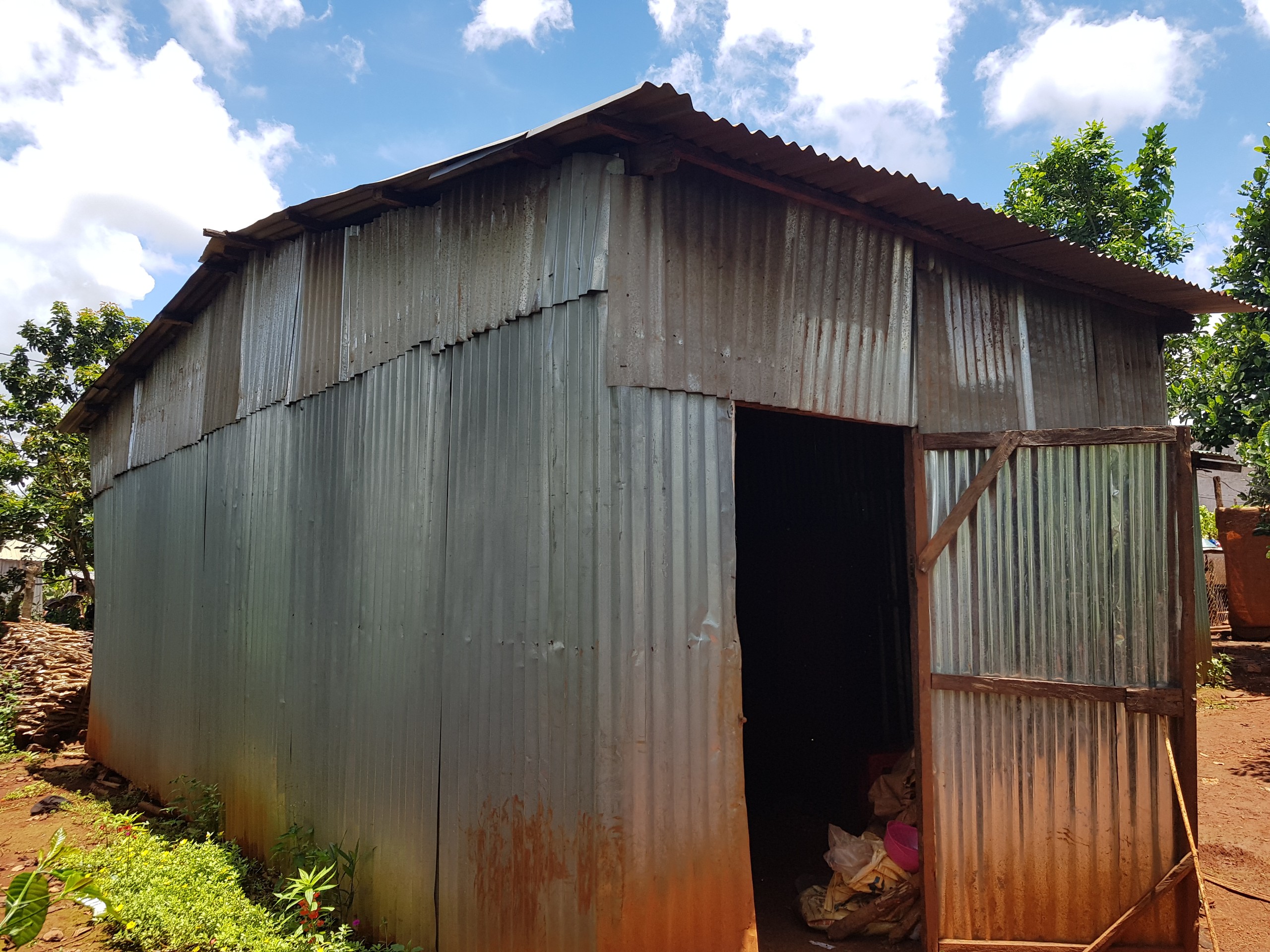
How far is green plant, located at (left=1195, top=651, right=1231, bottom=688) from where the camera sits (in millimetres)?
11812

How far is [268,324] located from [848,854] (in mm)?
6163

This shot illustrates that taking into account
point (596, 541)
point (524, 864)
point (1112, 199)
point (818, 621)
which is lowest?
point (524, 864)

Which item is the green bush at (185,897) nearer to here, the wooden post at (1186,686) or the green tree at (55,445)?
the wooden post at (1186,686)

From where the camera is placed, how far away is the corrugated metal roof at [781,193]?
3934 millimetres

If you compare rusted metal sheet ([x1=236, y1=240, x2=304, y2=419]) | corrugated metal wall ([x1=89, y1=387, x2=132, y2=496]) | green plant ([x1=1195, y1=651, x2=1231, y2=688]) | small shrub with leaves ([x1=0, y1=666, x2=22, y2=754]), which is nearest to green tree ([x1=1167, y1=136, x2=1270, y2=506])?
green plant ([x1=1195, y1=651, x2=1231, y2=688])

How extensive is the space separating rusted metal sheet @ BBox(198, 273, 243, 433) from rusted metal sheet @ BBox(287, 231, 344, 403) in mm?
1328

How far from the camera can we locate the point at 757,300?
4.58 meters

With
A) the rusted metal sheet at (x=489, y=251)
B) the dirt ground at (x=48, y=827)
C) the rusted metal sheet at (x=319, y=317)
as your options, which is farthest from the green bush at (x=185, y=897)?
the rusted metal sheet at (x=489, y=251)

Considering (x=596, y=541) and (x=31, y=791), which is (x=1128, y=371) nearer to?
(x=596, y=541)

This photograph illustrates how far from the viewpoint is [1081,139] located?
14.7 m

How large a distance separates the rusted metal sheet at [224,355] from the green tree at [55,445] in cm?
1056

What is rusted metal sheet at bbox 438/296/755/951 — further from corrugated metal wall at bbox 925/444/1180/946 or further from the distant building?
the distant building

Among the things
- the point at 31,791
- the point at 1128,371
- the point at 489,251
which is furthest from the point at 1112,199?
the point at 31,791

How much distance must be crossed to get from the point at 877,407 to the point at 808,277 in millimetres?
940
